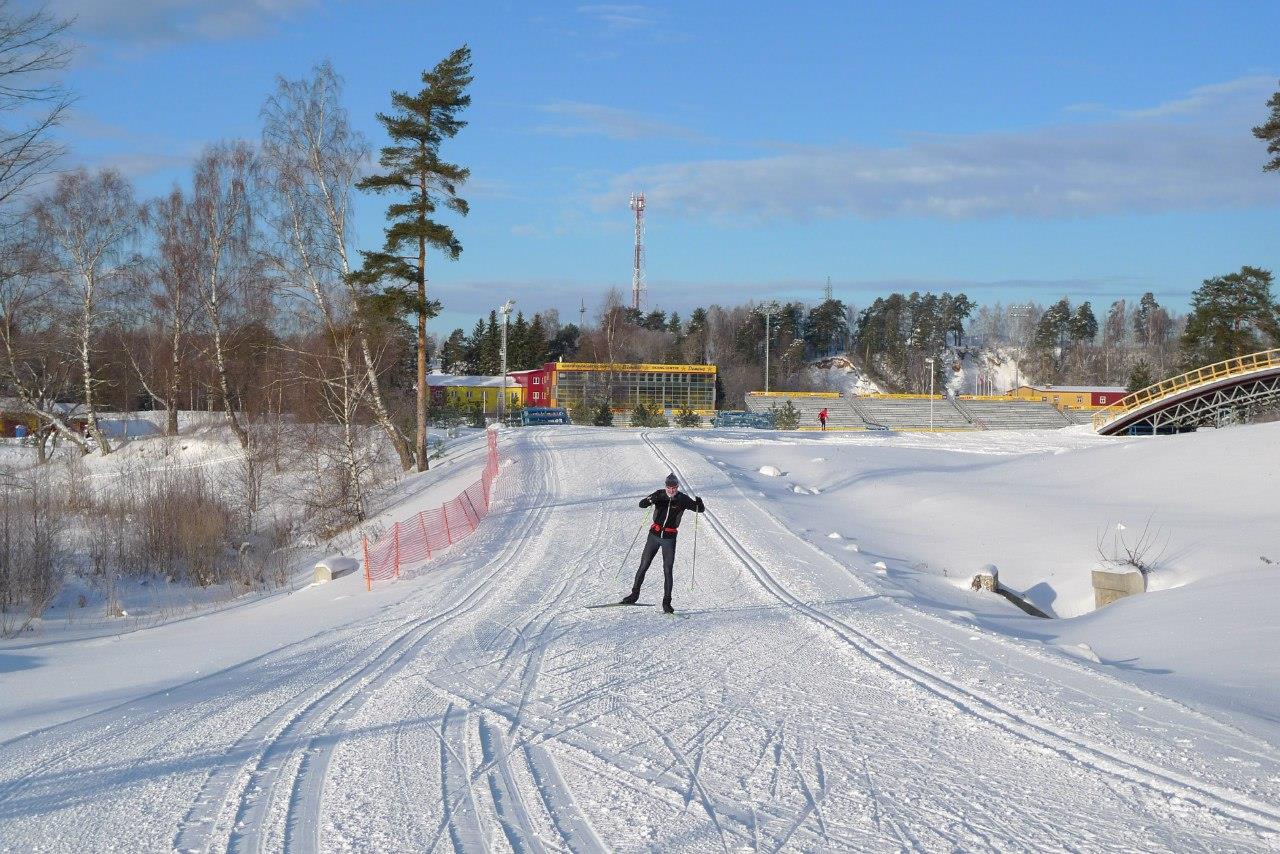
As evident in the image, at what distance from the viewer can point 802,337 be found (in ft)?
433

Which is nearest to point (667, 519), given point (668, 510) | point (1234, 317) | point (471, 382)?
point (668, 510)

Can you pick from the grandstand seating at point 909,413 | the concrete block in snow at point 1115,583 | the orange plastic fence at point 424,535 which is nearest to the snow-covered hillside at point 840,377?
the grandstand seating at point 909,413

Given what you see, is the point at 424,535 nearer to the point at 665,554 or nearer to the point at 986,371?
the point at 665,554

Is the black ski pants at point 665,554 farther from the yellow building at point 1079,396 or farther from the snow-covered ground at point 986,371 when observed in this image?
the snow-covered ground at point 986,371

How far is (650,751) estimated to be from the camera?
6.62 metres

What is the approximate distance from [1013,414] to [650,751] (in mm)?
70293

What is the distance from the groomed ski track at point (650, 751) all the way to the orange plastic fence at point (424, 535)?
20.5 feet

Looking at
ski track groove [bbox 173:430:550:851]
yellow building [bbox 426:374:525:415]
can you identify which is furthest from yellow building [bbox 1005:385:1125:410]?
ski track groove [bbox 173:430:550:851]

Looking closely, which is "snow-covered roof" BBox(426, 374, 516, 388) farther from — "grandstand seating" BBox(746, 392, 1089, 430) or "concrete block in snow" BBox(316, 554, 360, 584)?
"concrete block in snow" BBox(316, 554, 360, 584)

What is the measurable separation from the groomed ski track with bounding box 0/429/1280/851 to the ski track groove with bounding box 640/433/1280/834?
2 cm

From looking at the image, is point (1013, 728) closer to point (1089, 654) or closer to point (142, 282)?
point (1089, 654)

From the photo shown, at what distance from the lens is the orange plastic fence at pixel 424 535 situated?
1778cm

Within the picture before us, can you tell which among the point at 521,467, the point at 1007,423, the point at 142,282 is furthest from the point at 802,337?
the point at 521,467

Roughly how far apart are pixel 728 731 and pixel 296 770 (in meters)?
2.92
